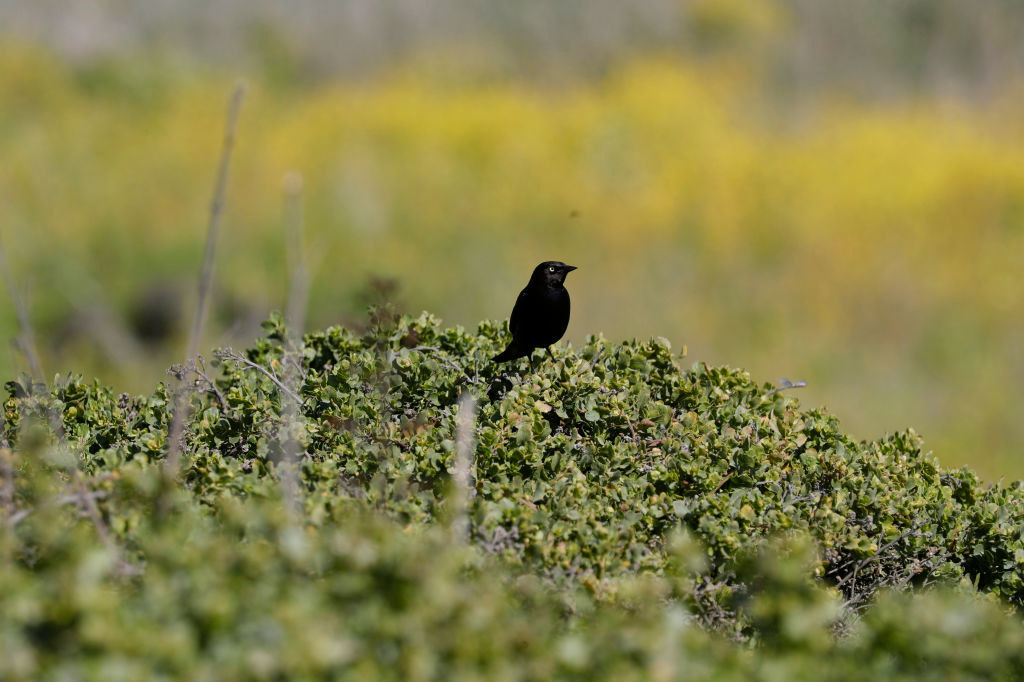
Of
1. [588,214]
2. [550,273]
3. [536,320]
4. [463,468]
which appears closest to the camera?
[463,468]

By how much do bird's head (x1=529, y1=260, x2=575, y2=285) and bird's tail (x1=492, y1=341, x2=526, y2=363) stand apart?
0.45 metres

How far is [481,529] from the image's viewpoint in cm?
265

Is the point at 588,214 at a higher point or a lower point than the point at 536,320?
higher

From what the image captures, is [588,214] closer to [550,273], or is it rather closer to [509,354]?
[550,273]

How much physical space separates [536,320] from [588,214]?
30.8 ft

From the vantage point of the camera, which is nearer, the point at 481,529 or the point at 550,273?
the point at 481,529

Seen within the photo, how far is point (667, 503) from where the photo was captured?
10.2ft

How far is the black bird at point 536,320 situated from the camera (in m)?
3.62

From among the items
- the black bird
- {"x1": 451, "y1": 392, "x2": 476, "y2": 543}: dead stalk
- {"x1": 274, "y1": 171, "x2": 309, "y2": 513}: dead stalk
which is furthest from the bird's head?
{"x1": 274, "y1": 171, "x2": 309, "y2": 513}: dead stalk

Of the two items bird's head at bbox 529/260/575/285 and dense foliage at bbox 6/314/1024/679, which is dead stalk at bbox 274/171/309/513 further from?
bird's head at bbox 529/260/575/285

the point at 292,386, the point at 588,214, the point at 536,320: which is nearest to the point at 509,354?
the point at 536,320

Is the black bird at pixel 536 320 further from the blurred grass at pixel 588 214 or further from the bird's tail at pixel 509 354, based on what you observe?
the blurred grass at pixel 588 214

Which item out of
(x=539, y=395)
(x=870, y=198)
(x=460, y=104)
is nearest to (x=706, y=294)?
(x=870, y=198)

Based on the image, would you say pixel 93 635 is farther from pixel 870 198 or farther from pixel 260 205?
pixel 870 198
